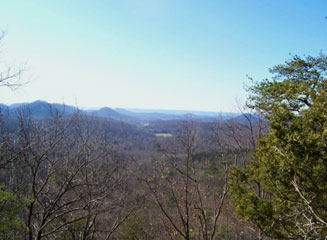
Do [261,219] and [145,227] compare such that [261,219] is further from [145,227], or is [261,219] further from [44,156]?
[145,227]

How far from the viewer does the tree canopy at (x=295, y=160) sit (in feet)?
15.0

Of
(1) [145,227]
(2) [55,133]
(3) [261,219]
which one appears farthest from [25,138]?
(1) [145,227]

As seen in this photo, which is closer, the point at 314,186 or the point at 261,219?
the point at 314,186

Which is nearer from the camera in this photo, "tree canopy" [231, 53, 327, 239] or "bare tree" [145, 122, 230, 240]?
"tree canopy" [231, 53, 327, 239]

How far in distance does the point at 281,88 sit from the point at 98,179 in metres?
7.44

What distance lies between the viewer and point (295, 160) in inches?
183

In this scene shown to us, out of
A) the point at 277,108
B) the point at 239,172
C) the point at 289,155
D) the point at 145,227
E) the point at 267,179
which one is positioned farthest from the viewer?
the point at 145,227

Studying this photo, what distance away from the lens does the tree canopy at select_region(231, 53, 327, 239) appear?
4570 mm

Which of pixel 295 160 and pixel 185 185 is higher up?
pixel 295 160

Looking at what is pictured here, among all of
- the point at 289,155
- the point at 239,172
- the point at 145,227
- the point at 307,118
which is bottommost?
the point at 145,227

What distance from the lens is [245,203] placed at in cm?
582

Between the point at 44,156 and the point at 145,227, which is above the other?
the point at 44,156

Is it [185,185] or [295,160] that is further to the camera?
[185,185]

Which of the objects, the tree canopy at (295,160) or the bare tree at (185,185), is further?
the bare tree at (185,185)
